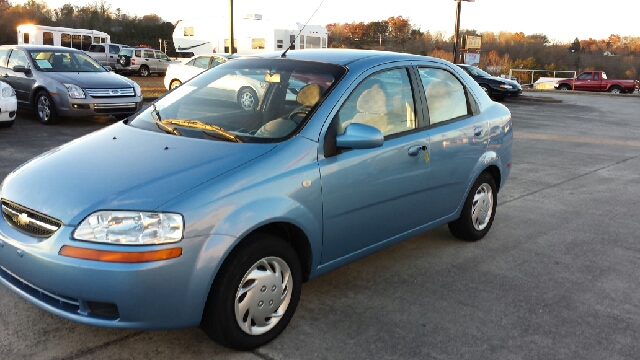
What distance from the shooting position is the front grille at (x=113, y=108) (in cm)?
1119

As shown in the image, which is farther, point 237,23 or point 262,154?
point 237,23

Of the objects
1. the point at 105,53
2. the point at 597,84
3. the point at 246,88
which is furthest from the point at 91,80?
the point at 597,84

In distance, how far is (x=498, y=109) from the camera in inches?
208

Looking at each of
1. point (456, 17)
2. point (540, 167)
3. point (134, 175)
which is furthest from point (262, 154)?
point (456, 17)

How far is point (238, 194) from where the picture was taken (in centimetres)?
298

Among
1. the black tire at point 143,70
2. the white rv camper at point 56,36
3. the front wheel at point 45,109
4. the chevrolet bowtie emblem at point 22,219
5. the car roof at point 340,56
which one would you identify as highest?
the white rv camper at point 56,36

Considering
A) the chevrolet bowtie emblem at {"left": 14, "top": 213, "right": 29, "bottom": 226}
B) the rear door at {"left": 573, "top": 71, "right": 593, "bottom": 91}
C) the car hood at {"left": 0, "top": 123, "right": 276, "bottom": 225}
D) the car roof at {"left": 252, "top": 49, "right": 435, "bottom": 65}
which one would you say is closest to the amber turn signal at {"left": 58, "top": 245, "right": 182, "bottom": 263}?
the car hood at {"left": 0, "top": 123, "right": 276, "bottom": 225}

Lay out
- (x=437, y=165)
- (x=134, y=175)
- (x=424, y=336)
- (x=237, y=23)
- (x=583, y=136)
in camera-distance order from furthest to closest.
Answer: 1. (x=237, y=23)
2. (x=583, y=136)
3. (x=437, y=165)
4. (x=424, y=336)
5. (x=134, y=175)

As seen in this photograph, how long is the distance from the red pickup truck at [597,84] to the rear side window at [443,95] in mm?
36010

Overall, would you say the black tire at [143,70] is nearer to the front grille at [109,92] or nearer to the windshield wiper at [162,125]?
the front grille at [109,92]

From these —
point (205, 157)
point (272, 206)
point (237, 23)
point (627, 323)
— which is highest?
point (237, 23)

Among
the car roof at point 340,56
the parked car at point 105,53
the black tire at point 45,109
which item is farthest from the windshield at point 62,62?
the parked car at point 105,53

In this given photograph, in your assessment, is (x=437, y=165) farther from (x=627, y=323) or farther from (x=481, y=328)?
(x=627, y=323)

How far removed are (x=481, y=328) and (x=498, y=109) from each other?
237cm
